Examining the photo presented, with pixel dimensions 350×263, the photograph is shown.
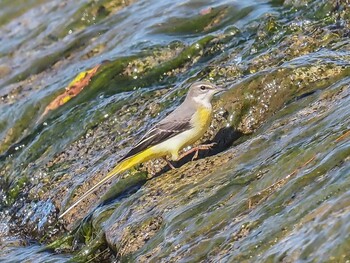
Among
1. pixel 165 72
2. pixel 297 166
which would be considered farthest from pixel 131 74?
pixel 297 166

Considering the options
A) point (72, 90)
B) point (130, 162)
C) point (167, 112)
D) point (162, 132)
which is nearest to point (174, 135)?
point (162, 132)

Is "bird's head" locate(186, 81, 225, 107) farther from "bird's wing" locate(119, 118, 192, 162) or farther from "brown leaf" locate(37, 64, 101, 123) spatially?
"brown leaf" locate(37, 64, 101, 123)

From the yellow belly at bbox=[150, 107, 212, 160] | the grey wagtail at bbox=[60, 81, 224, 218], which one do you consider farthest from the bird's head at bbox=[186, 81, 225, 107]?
the yellow belly at bbox=[150, 107, 212, 160]

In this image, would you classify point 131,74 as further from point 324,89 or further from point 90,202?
point 324,89

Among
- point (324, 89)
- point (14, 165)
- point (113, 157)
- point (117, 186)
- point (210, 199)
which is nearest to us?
point (210, 199)

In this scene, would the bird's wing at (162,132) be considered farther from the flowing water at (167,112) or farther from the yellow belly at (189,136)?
the flowing water at (167,112)

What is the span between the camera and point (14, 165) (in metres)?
12.1

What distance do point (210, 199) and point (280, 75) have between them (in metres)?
2.72

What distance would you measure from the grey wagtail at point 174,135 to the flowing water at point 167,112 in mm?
212

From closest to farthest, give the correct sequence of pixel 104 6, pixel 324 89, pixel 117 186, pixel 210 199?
1. pixel 210 199
2. pixel 324 89
3. pixel 117 186
4. pixel 104 6

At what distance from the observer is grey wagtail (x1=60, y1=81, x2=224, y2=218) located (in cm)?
919

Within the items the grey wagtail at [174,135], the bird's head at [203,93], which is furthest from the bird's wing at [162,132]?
the bird's head at [203,93]

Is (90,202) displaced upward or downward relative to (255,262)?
downward

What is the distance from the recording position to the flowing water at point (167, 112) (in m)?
6.16
